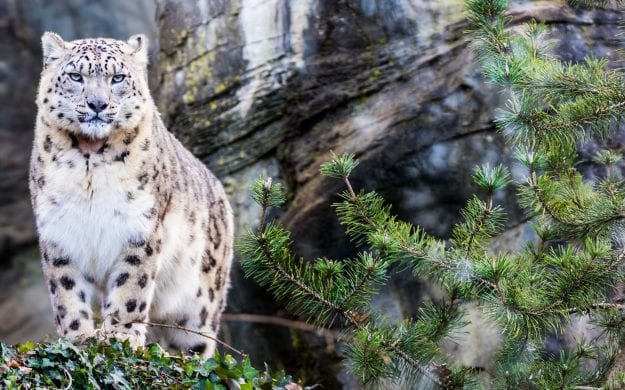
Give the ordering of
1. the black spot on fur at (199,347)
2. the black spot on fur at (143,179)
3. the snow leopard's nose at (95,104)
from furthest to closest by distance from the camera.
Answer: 1. the black spot on fur at (199,347)
2. the black spot on fur at (143,179)
3. the snow leopard's nose at (95,104)

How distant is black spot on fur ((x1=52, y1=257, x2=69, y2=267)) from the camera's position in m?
5.96

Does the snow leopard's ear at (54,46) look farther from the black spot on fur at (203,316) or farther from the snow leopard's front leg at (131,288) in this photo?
the black spot on fur at (203,316)

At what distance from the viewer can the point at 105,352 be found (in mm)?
4602

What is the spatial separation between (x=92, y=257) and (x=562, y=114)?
9.38 feet

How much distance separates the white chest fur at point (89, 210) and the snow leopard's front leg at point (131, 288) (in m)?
0.06

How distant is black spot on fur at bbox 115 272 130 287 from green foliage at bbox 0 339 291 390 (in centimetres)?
110

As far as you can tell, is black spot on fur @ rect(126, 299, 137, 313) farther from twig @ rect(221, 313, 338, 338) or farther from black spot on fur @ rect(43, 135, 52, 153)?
twig @ rect(221, 313, 338, 338)

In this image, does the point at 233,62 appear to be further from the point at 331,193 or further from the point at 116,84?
the point at 116,84

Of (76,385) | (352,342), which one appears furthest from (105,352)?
(352,342)

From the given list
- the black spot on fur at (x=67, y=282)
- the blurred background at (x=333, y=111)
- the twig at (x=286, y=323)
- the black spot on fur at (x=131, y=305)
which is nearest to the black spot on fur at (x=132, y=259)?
the black spot on fur at (x=131, y=305)

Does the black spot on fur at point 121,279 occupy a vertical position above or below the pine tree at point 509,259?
below

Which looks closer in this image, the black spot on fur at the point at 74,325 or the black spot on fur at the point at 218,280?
the black spot on fur at the point at 74,325

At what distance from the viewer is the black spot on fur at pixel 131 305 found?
19.7 feet

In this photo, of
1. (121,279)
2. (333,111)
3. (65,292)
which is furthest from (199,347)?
(333,111)
